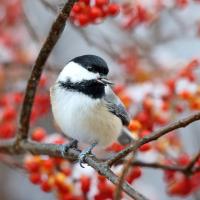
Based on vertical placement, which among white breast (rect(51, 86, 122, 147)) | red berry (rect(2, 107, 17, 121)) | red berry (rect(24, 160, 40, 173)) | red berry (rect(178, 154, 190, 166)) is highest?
red berry (rect(2, 107, 17, 121))

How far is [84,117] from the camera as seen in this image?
221 cm

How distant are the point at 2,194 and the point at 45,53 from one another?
2.39m

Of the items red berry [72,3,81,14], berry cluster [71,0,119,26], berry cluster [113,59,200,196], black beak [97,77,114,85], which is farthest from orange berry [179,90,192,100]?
red berry [72,3,81,14]

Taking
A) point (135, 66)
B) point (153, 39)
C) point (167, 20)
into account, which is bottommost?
point (135, 66)

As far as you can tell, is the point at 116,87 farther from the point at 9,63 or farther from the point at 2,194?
the point at 2,194

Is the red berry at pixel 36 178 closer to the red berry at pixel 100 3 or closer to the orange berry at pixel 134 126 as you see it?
the orange berry at pixel 134 126

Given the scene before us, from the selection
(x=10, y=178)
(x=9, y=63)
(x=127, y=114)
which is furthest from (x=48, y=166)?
(x=10, y=178)

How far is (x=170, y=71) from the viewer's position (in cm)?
288

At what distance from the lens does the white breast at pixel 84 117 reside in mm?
2209

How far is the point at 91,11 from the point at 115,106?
1.51 feet

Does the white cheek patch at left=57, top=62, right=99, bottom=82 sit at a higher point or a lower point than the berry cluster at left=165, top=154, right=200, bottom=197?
higher

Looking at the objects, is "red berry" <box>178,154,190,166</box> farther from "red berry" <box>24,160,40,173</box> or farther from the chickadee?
"red berry" <box>24,160,40,173</box>

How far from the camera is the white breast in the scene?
7.25 ft

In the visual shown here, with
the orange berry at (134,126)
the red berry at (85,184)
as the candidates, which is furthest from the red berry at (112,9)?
the red berry at (85,184)
